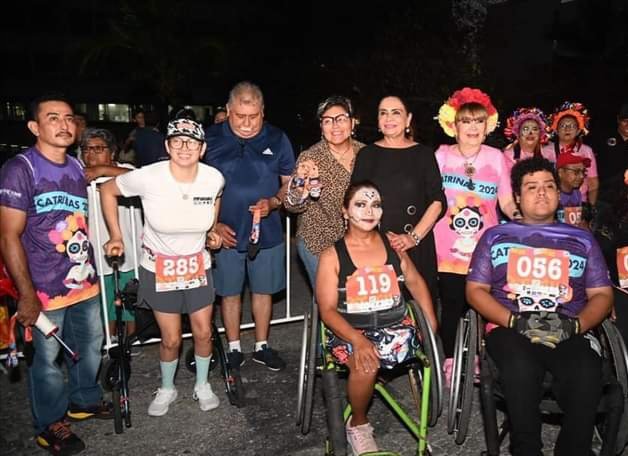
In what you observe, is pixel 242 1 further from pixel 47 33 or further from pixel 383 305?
pixel 383 305

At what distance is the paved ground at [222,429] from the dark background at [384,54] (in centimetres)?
487

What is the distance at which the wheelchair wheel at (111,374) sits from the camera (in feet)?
11.3

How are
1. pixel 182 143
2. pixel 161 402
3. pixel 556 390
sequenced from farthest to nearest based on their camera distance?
pixel 161 402, pixel 182 143, pixel 556 390

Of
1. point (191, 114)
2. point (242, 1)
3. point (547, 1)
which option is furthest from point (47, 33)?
point (191, 114)

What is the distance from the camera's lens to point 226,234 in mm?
3748

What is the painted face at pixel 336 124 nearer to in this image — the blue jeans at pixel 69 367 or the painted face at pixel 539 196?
the painted face at pixel 539 196

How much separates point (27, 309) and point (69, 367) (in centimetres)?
71

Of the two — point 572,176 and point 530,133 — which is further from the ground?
point 530,133

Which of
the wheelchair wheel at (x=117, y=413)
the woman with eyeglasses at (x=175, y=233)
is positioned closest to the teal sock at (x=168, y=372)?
the woman with eyeglasses at (x=175, y=233)

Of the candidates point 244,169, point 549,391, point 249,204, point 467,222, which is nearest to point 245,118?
point 244,169

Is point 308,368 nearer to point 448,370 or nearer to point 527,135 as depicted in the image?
point 448,370

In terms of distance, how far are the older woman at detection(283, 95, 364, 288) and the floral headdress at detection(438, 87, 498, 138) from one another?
0.68 metres

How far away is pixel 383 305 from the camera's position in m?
3.04

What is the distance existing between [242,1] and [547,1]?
701 inches
